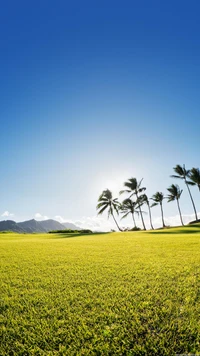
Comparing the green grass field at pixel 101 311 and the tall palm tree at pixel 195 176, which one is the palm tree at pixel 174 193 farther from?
the green grass field at pixel 101 311

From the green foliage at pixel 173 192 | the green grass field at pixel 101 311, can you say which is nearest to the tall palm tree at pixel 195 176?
the green foliage at pixel 173 192

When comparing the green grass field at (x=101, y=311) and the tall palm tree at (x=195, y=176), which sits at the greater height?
the tall palm tree at (x=195, y=176)

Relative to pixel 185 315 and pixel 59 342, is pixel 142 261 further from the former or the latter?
pixel 59 342

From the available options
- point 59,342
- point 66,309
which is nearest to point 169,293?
point 66,309

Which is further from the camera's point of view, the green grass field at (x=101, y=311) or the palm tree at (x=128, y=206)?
the palm tree at (x=128, y=206)

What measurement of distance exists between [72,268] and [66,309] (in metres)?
1.82

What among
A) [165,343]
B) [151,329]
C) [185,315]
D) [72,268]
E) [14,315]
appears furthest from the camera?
[72,268]

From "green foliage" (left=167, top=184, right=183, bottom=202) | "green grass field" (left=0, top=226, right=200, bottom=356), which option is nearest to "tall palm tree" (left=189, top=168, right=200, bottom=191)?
"green foliage" (left=167, top=184, right=183, bottom=202)

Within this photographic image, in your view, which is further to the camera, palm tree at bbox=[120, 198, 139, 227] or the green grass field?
palm tree at bbox=[120, 198, 139, 227]

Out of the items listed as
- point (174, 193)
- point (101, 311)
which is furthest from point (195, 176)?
point (101, 311)

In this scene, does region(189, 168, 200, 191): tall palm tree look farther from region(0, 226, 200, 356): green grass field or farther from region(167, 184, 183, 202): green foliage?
region(0, 226, 200, 356): green grass field

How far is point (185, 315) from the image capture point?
2344 millimetres

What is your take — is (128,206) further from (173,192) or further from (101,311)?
(101,311)

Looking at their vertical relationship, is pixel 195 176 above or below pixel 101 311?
above
